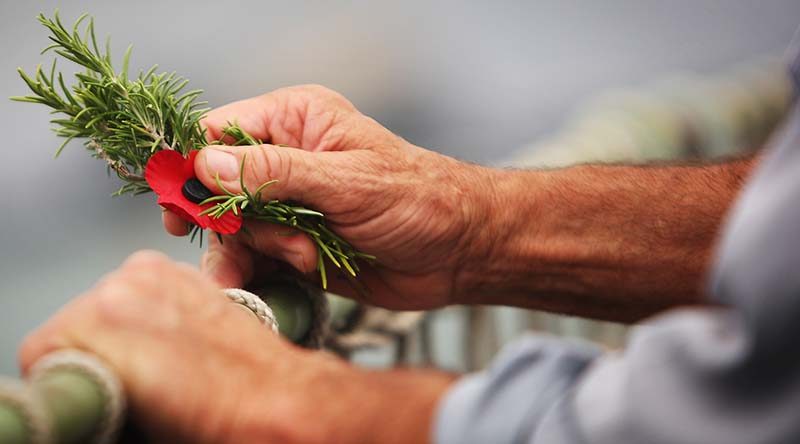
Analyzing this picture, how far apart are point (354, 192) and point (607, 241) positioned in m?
0.35

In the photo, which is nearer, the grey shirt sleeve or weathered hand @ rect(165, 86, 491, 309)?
the grey shirt sleeve

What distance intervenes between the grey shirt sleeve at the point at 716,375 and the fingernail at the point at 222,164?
Result: 34 centimetres

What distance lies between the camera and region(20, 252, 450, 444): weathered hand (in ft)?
1.69

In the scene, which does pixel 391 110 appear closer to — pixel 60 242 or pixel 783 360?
pixel 60 242

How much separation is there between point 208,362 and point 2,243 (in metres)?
2.21

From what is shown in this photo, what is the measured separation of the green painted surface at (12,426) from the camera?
0.44 meters

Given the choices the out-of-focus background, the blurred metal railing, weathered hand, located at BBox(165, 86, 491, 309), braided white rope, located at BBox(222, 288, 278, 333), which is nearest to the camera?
braided white rope, located at BBox(222, 288, 278, 333)

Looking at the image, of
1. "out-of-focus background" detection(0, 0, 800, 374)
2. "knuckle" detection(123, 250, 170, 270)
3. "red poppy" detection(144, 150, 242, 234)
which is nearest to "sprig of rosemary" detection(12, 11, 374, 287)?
"red poppy" detection(144, 150, 242, 234)

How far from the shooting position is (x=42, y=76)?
721 mm

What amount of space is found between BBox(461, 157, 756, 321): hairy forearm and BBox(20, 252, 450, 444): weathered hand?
0.47m

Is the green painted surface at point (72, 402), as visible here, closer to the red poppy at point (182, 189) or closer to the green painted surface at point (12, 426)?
the green painted surface at point (12, 426)

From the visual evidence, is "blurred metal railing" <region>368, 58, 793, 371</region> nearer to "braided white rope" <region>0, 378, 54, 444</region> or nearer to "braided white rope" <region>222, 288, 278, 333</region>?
"braided white rope" <region>222, 288, 278, 333</region>

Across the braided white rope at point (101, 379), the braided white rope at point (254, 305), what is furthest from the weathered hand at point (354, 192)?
the braided white rope at point (101, 379)

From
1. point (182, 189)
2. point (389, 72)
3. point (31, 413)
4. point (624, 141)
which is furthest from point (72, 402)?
point (389, 72)
